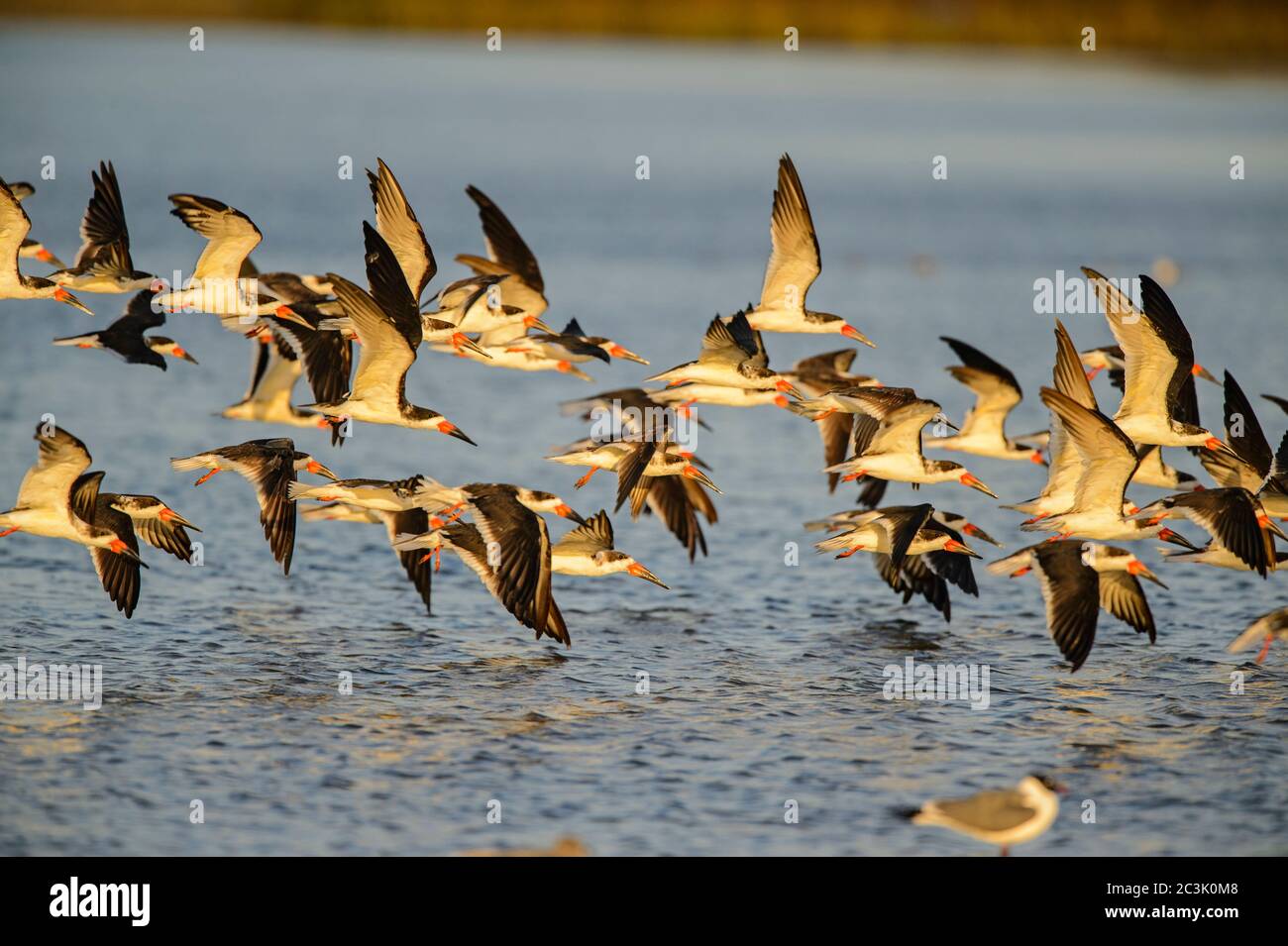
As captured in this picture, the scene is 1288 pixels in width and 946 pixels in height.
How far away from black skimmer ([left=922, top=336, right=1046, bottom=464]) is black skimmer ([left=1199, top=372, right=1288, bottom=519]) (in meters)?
2.02

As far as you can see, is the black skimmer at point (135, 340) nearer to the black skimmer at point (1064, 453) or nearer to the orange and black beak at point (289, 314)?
the orange and black beak at point (289, 314)

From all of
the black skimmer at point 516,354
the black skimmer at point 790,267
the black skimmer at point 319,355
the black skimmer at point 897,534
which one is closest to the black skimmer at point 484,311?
the black skimmer at point 516,354

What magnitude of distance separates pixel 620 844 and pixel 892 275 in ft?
110

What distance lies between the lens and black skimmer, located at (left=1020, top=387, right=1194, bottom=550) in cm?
1591

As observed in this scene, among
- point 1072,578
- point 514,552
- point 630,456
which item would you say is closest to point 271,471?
point 514,552

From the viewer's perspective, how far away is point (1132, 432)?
17.6 meters

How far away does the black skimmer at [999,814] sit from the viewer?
12.8 metres

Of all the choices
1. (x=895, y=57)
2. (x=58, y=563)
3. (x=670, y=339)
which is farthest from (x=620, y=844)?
(x=895, y=57)

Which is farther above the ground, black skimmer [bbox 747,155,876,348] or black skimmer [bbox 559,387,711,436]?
black skimmer [bbox 747,155,876,348]

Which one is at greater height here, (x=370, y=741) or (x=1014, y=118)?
(x=1014, y=118)

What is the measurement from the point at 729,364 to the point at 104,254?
6511 millimetres

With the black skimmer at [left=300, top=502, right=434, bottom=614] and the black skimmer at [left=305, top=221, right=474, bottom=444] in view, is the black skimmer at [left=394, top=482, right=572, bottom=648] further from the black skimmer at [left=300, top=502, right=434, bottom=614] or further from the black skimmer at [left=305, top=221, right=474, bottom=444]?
the black skimmer at [left=300, top=502, right=434, bottom=614]

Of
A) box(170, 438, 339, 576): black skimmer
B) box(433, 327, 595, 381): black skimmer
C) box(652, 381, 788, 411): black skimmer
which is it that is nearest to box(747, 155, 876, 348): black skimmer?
box(652, 381, 788, 411): black skimmer

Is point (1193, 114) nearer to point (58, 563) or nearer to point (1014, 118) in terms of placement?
point (1014, 118)
